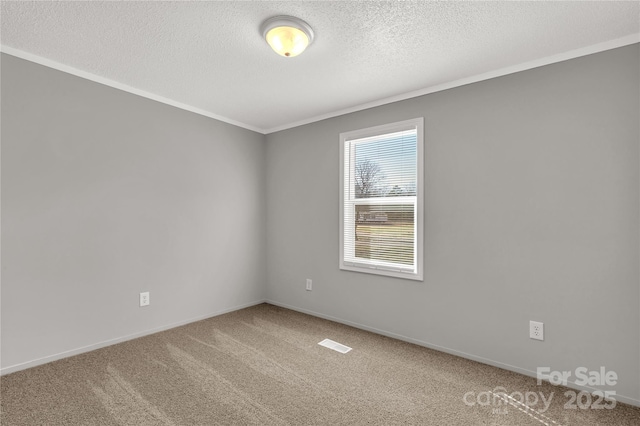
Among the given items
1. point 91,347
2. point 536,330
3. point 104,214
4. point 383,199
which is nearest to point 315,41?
point 383,199

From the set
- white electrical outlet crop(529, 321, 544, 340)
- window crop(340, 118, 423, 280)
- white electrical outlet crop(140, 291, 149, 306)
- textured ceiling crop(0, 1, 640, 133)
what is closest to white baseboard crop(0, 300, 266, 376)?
white electrical outlet crop(140, 291, 149, 306)

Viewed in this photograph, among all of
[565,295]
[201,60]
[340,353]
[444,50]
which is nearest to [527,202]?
[565,295]

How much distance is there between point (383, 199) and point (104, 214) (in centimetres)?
262

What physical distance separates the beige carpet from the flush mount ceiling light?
227cm

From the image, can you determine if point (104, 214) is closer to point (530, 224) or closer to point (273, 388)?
point (273, 388)

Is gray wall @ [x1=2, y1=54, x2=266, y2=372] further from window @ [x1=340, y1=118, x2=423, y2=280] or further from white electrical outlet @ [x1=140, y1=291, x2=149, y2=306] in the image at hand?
window @ [x1=340, y1=118, x2=423, y2=280]

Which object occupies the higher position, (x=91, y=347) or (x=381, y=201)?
(x=381, y=201)

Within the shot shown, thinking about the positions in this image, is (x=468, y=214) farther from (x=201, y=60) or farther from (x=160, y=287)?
(x=160, y=287)

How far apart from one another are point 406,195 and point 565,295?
4.77ft

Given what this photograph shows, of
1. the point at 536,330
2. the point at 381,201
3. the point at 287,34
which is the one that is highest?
the point at 287,34

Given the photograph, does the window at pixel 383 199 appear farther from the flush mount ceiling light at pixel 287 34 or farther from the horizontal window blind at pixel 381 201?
the flush mount ceiling light at pixel 287 34

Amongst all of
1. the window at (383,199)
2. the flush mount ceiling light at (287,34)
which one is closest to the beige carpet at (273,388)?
the window at (383,199)

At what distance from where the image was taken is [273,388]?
2.14 m

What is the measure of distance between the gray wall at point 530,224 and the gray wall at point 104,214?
177 cm
